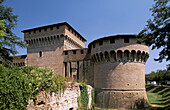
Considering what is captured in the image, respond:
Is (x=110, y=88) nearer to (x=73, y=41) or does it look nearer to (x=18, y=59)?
(x=73, y=41)

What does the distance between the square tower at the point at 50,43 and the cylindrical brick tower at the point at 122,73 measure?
25.1 feet

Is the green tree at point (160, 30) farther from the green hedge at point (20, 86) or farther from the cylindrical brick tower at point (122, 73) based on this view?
the green hedge at point (20, 86)

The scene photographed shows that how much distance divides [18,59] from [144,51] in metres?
23.4

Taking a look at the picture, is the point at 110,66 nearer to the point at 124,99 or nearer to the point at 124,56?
the point at 124,56

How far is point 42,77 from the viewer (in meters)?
5.87

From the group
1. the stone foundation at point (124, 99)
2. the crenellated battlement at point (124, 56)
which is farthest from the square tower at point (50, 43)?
the stone foundation at point (124, 99)

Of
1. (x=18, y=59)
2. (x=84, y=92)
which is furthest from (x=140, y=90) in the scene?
(x=18, y=59)

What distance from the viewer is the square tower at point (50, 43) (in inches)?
820

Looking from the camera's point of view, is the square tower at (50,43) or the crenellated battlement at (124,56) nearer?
the crenellated battlement at (124,56)

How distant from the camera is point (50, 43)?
21.8m

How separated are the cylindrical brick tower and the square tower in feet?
25.1

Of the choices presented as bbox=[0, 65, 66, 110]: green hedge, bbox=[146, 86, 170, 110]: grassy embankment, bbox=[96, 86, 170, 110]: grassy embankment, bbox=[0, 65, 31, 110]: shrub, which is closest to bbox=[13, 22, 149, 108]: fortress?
bbox=[96, 86, 170, 110]: grassy embankment

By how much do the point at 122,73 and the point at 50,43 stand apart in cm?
1334

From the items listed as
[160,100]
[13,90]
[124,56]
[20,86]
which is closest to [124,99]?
[124,56]
